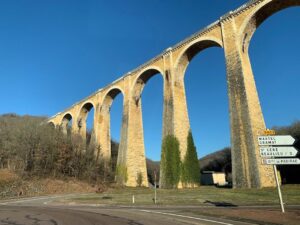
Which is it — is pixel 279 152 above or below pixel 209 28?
below

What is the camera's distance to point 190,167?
1330 inches

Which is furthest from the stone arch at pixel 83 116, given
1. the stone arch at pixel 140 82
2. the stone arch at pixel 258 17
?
the stone arch at pixel 258 17

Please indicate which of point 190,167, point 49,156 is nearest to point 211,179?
point 190,167

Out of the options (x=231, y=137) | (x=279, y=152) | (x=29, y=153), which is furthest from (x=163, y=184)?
(x=279, y=152)

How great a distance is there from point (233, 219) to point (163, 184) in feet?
78.6

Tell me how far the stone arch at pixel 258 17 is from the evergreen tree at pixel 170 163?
452 inches

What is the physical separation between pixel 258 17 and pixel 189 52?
9347mm

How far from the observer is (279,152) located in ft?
41.3

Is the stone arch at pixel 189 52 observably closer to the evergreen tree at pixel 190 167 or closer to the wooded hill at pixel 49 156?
the evergreen tree at pixel 190 167

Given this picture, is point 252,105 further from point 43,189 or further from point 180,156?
point 43,189

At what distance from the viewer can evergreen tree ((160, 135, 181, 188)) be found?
33.2 m

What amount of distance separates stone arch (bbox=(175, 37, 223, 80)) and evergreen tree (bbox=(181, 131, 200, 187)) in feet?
26.9

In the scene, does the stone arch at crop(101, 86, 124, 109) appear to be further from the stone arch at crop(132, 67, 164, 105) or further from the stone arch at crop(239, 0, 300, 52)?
the stone arch at crop(239, 0, 300, 52)

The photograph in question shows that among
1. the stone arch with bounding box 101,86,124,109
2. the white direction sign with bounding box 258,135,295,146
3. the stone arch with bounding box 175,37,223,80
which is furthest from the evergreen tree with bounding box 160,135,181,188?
the white direction sign with bounding box 258,135,295,146
